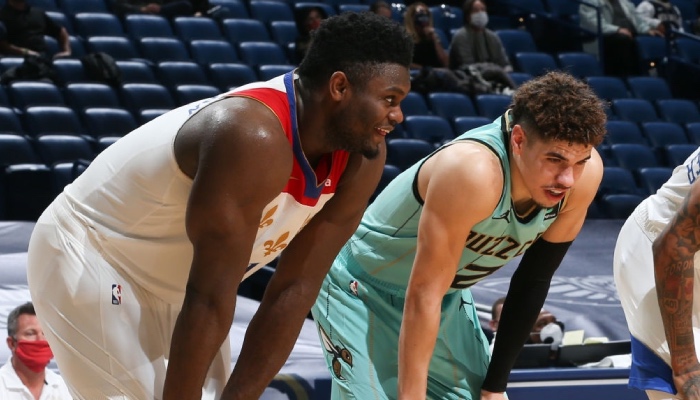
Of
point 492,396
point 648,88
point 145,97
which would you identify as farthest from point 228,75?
point 492,396

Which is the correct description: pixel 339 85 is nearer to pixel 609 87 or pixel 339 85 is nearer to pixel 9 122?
pixel 9 122

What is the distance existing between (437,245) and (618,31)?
365 inches

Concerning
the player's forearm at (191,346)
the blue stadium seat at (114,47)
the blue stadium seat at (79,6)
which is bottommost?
the blue stadium seat at (114,47)

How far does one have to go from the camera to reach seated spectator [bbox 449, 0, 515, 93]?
33.6 ft

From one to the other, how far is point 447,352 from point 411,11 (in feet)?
22.7

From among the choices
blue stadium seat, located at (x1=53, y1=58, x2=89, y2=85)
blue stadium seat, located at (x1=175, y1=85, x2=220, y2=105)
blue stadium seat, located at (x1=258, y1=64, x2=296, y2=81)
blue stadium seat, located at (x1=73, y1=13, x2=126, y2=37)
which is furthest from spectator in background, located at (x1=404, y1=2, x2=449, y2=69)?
blue stadium seat, located at (x1=53, y1=58, x2=89, y2=85)

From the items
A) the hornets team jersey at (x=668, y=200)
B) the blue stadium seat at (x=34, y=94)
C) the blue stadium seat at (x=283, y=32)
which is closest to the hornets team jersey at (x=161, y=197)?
the hornets team jersey at (x=668, y=200)

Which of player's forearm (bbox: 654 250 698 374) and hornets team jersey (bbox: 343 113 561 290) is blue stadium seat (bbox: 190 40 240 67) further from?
player's forearm (bbox: 654 250 698 374)

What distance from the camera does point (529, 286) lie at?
340 cm

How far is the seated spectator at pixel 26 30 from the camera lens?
345 inches

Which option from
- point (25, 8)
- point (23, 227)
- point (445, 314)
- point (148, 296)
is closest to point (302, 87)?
point (148, 296)

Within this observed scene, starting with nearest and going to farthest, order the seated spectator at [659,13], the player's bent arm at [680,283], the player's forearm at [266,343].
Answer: the player's forearm at [266,343] < the player's bent arm at [680,283] < the seated spectator at [659,13]

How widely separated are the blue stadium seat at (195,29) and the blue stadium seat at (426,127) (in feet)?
6.88

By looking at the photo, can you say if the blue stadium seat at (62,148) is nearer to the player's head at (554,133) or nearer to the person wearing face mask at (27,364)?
the person wearing face mask at (27,364)
